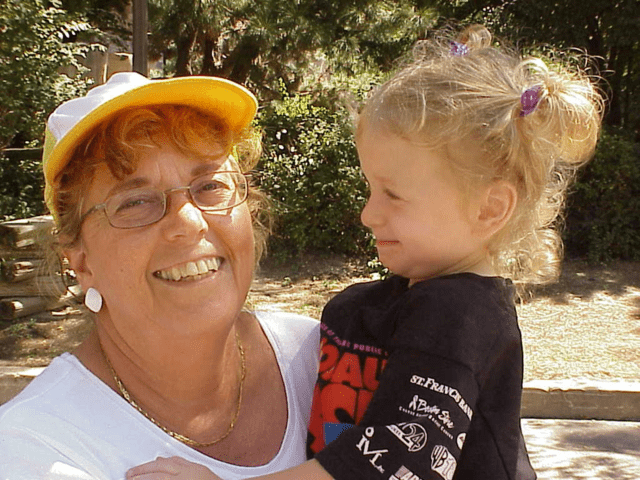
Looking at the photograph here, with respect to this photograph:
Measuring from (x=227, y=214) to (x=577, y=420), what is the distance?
14.1ft

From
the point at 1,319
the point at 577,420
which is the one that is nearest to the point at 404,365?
the point at 577,420

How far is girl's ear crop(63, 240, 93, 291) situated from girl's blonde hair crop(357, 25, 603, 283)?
746mm

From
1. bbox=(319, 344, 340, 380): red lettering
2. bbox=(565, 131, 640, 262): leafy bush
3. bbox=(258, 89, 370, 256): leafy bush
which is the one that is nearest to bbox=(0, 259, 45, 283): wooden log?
bbox=(258, 89, 370, 256): leafy bush

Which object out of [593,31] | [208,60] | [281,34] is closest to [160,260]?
[281,34]

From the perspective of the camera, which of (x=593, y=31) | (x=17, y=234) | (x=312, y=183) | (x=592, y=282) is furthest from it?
(x=593, y=31)

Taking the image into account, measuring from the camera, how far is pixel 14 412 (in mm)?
1523

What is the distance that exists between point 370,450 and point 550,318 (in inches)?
244

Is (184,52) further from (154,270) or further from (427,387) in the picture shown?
(427,387)

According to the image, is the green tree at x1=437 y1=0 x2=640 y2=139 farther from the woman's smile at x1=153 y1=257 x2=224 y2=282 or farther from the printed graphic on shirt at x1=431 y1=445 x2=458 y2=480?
the printed graphic on shirt at x1=431 y1=445 x2=458 y2=480

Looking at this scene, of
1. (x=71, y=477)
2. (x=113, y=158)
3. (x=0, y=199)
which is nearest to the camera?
(x=71, y=477)

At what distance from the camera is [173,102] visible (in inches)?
70.9

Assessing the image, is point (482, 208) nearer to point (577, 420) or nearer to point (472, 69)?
point (472, 69)

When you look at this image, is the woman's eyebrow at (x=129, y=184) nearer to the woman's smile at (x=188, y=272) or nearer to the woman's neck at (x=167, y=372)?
the woman's smile at (x=188, y=272)

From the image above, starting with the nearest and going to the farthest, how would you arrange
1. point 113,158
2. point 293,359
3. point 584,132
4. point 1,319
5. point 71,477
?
point 71,477, point 113,158, point 584,132, point 293,359, point 1,319
